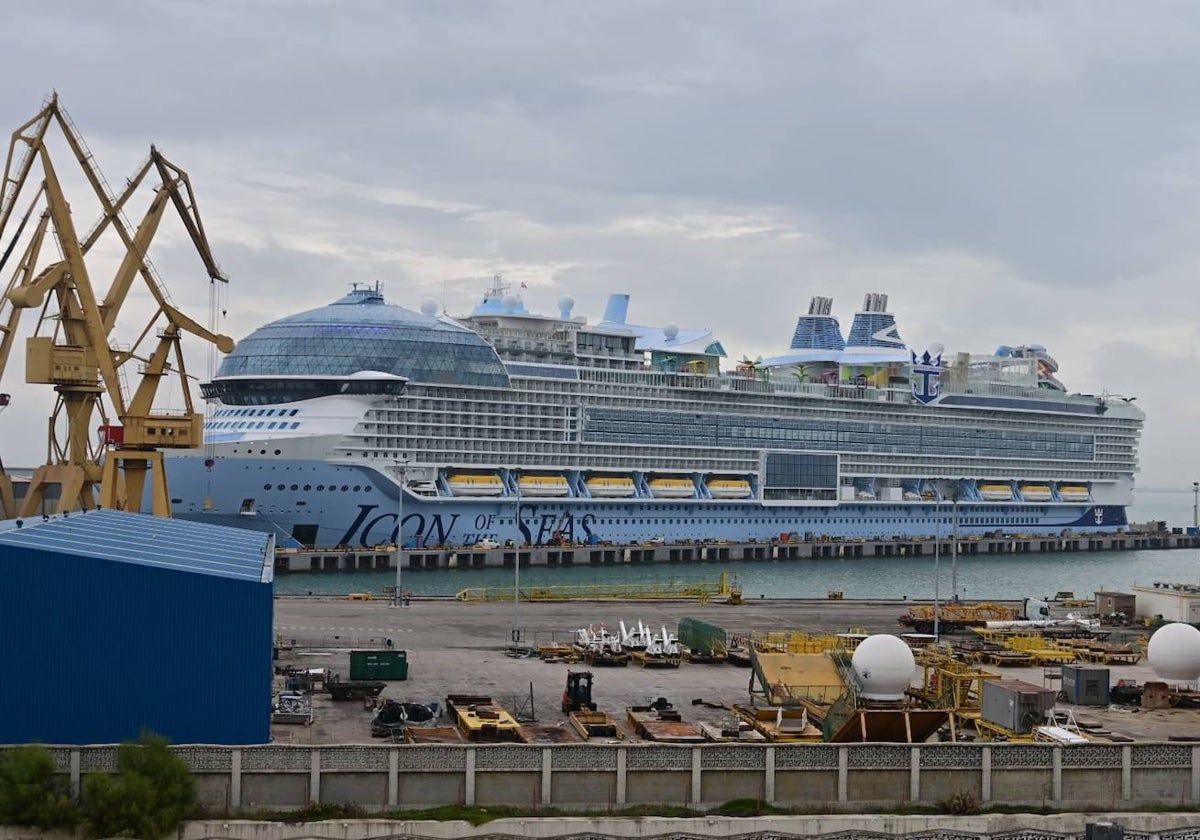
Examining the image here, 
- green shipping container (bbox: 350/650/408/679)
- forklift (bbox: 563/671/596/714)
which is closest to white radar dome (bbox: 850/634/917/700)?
forklift (bbox: 563/671/596/714)

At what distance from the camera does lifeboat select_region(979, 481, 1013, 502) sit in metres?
109

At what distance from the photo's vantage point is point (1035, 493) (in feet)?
368

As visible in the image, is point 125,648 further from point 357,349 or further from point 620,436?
point 620,436

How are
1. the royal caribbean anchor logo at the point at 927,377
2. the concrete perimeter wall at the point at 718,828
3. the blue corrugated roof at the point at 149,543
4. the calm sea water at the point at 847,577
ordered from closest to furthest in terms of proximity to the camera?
the concrete perimeter wall at the point at 718,828, the blue corrugated roof at the point at 149,543, the calm sea water at the point at 847,577, the royal caribbean anchor logo at the point at 927,377

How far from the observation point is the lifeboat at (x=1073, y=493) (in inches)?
4523

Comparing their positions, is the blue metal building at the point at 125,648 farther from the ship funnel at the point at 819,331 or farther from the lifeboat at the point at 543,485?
the ship funnel at the point at 819,331

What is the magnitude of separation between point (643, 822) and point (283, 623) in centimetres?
2294

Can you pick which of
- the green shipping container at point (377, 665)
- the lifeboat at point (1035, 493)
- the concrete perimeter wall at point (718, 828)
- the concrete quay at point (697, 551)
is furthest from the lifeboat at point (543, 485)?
the concrete perimeter wall at point (718, 828)

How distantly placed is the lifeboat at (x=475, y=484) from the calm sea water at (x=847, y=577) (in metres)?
6.19

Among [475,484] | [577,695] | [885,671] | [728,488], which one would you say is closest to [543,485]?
[475,484]

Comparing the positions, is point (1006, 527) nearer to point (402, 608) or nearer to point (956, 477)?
point (956, 477)

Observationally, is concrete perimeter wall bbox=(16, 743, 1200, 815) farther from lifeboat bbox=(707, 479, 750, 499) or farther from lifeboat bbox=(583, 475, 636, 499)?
Result: lifeboat bbox=(707, 479, 750, 499)

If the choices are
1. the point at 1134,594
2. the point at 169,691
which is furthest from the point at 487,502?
the point at 169,691

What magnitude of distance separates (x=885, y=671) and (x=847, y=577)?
173 ft
